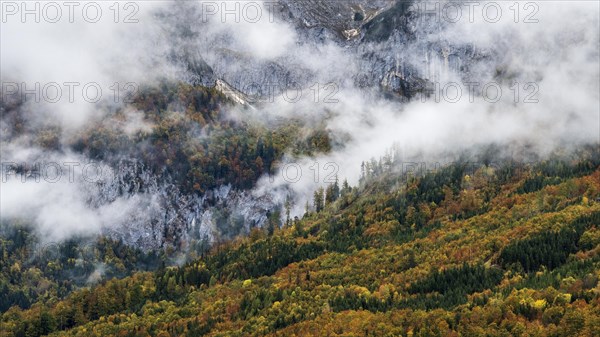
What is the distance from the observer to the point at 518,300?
176 meters

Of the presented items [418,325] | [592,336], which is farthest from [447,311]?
[592,336]

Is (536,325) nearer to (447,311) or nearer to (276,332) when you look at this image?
(447,311)

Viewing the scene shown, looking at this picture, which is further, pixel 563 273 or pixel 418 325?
pixel 563 273

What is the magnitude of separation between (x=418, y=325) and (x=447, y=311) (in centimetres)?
955

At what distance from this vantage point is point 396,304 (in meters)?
198

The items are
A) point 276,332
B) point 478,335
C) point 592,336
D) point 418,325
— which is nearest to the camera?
point 592,336

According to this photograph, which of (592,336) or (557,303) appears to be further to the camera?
(557,303)

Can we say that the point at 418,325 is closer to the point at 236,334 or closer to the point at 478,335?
the point at 478,335

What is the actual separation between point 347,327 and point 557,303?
4566cm

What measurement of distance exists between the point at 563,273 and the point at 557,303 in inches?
1099

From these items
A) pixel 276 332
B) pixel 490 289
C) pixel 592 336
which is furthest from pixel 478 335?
pixel 276 332

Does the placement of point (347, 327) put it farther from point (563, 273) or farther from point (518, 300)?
point (563, 273)

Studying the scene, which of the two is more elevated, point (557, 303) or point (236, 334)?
point (557, 303)

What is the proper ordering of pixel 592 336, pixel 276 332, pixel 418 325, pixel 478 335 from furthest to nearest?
pixel 276 332
pixel 418 325
pixel 478 335
pixel 592 336
